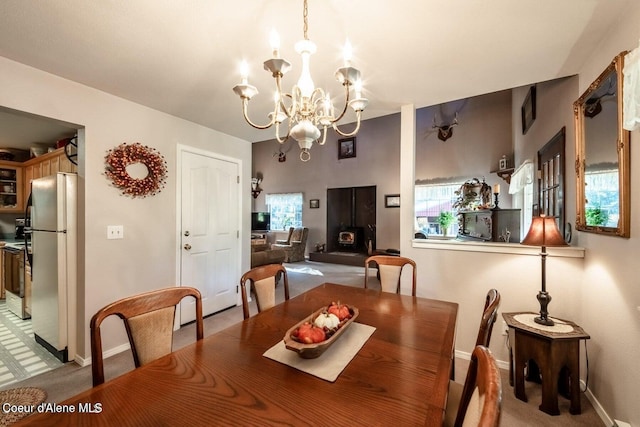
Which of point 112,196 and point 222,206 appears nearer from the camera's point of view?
point 112,196

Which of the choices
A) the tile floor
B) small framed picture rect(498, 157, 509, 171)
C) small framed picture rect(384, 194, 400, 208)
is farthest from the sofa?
small framed picture rect(498, 157, 509, 171)

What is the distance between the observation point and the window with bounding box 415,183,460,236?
622 cm

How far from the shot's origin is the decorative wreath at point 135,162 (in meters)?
2.41

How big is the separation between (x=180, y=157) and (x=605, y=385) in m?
3.98

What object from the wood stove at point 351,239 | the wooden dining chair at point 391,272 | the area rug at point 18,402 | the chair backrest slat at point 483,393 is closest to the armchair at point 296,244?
the wood stove at point 351,239

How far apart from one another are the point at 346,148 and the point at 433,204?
9.20 ft

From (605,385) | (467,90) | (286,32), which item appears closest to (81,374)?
(286,32)

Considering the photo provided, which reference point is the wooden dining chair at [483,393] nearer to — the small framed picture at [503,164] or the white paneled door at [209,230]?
the white paneled door at [209,230]

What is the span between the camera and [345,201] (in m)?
7.76

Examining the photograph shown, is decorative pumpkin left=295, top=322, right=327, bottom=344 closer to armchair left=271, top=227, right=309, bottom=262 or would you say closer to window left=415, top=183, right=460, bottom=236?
window left=415, top=183, right=460, bottom=236

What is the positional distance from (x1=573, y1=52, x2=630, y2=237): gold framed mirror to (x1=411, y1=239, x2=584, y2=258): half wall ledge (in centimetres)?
21

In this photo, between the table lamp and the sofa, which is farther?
the sofa

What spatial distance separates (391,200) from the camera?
22.7ft

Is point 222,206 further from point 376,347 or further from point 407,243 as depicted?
point 376,347
